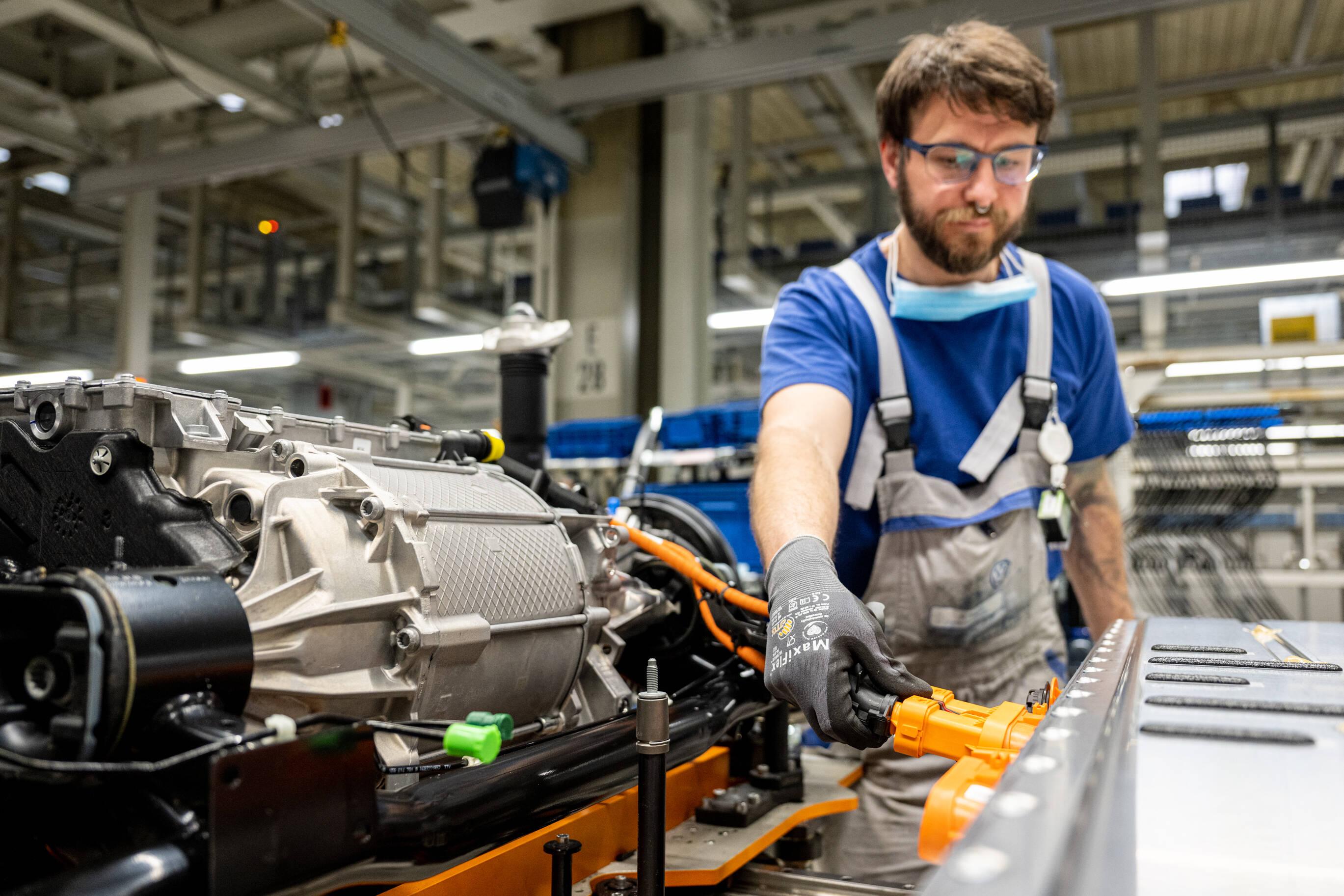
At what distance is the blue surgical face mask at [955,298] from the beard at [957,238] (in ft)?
0.11

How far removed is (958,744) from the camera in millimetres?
900

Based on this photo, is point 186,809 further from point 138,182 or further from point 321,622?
point 138,182

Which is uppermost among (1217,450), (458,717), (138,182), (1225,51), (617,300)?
(1225,51)

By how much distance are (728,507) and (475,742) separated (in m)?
3.17

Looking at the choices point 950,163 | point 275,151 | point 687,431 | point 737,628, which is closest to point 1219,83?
point 687,431

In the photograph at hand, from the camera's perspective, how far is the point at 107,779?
2.35 ft

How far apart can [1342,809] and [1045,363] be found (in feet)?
4.16

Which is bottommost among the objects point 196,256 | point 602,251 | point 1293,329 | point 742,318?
point 1293,329

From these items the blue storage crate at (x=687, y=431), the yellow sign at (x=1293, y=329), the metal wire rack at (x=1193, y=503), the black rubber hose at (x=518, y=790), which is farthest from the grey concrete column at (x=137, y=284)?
the yellow sign at (x=1293, y=329)

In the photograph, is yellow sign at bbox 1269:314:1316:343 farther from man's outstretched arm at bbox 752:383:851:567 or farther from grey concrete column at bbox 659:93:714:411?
man's outstretched arm at bbox 752:383:851:567

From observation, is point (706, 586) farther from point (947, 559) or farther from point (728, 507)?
point (728, 507)

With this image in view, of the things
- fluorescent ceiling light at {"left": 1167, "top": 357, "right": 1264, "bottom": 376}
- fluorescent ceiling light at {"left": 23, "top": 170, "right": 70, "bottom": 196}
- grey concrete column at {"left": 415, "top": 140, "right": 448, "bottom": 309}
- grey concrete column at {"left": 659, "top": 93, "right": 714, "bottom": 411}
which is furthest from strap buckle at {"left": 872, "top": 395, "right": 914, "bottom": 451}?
fluorescent ceiling light at {"left": 23, "top": 170, "right": 70, "bottom": 196}

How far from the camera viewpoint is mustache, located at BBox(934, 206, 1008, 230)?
1.64m

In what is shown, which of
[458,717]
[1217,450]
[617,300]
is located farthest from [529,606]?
[617,300]
